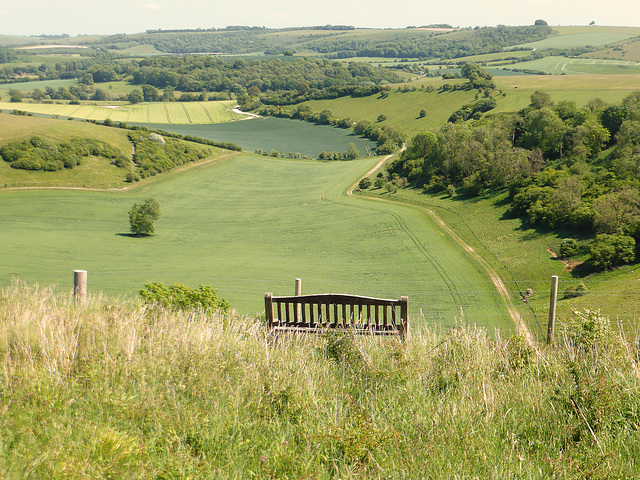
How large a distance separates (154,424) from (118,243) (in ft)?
175

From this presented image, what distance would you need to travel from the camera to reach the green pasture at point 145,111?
15062cm

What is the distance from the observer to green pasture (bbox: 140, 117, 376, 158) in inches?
5020

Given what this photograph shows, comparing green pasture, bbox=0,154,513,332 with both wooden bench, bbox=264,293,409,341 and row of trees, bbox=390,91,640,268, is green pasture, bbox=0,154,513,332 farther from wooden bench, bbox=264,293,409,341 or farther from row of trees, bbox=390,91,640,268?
wooden bench, bbox=264,293,409,341

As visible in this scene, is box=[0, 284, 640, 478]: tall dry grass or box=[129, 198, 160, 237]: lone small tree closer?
box=[0, 284, 640, 478]: tall dry grass

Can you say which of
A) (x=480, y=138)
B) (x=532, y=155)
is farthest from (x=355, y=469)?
(x=480, y=138)

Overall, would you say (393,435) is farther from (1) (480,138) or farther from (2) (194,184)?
(2) (194,184)

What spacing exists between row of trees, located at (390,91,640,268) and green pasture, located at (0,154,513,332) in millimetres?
9656

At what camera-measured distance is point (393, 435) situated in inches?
206

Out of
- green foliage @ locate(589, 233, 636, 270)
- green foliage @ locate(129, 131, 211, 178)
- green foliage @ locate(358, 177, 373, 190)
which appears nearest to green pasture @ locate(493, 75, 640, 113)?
green foliage @ locate(358, 177, 373, 190)

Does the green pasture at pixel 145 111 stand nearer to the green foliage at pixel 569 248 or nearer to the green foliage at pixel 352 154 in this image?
the green foliage at pixel 352 154

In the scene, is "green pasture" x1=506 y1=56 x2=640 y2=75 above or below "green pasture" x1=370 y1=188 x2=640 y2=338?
above

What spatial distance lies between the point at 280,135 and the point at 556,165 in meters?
93.5

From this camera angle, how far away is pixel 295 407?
18.9 ft

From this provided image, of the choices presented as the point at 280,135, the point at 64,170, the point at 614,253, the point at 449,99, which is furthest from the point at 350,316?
the point at 449,99
